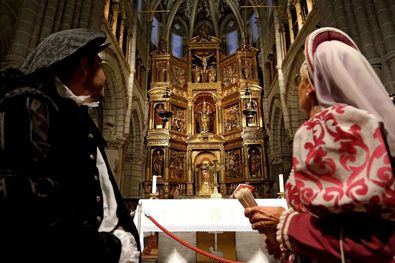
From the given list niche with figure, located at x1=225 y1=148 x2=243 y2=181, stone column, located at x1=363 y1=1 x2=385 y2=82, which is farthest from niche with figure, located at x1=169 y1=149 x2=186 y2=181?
stone column, located at x1=363 y1=1 x2=385 y2=82

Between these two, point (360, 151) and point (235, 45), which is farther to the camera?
point (235, 45)

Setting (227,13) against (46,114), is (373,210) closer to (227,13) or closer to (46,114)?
(46,114)

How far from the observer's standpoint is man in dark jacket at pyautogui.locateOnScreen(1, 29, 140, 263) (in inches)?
35.5

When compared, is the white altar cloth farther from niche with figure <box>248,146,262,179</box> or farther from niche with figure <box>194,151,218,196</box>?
niche with figure <box>248,146,262,179</box>

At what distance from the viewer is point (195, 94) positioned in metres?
14.0

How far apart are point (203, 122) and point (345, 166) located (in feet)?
42.0

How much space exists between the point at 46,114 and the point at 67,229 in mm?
425

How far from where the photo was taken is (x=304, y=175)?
2.97 ft

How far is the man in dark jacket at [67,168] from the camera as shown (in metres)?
0.90

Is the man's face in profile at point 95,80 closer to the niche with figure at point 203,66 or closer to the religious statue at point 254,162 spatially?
the religious statue at point 254,162

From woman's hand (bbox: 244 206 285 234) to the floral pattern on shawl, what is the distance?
0.32m

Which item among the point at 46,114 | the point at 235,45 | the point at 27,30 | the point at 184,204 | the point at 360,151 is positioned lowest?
the point at 184,204

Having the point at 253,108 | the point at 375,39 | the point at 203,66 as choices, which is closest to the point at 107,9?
the point at 203,66

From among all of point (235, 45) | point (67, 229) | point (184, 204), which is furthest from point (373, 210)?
point (235, 45)
